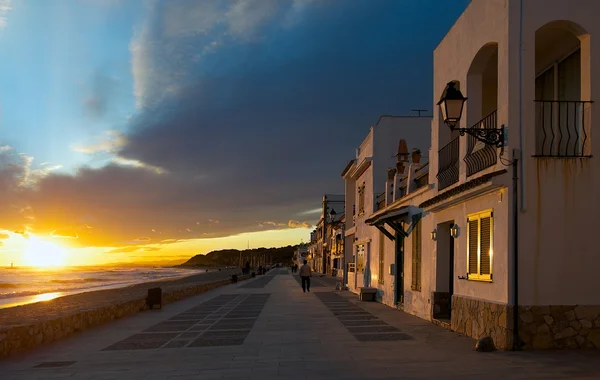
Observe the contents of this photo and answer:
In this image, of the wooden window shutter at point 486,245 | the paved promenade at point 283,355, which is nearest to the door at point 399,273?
the paved promenade at point 283,355

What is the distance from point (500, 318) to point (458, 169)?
3.78 meters

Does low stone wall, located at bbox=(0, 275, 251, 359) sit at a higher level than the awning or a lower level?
lower

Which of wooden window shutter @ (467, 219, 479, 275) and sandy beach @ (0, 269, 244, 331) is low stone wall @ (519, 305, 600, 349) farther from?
sandy beach @ (0, 269, 244, 331)

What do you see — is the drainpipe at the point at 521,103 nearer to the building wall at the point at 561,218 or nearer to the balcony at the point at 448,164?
the building wall at the point at 561,218

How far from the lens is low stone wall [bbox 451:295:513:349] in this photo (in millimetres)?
9531

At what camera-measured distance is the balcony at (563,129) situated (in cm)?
983

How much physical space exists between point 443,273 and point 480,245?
11.2 feet

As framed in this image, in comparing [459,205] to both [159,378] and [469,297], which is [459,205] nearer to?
[469,297]

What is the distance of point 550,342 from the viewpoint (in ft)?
31.2

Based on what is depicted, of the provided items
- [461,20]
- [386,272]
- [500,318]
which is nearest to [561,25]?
[461,20]

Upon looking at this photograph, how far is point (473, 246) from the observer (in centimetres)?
1144

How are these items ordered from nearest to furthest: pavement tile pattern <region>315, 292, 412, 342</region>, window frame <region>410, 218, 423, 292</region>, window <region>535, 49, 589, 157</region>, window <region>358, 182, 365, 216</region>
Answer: window <region>535, 49, 589, 157</region> → pavement tile pattern <region>315, 292, 412, 342</region> → window frame <region>410, 218, 423, 292</region> → window <region>358, 182, 365, 216</region>

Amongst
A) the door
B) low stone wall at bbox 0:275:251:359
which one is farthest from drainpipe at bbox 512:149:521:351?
the door

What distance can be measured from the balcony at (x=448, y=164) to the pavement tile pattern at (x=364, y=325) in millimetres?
3503
